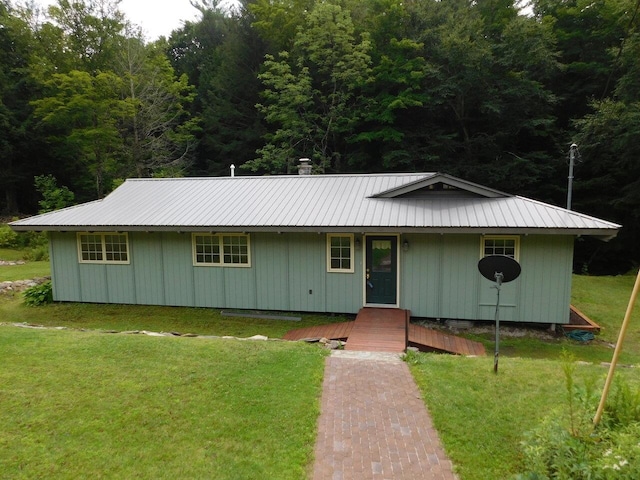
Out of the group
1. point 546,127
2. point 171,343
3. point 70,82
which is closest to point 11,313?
point 171,343

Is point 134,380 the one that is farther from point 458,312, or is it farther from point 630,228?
point 630,228

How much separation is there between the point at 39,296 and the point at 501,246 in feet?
42.1

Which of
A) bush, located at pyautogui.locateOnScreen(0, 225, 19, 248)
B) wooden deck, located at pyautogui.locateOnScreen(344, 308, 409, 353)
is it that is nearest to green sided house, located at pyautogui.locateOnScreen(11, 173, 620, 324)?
wooden deck, located at pyautogui.locateOnScreen(344, 308, 409, 353)

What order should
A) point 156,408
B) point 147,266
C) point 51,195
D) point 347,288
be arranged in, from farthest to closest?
1. point 51,195
2. point 147,266
3. point 347,288
4. point 156,408

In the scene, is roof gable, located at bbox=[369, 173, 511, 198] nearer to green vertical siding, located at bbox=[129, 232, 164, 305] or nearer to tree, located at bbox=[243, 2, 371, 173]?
green vertical siding, located at bbox=[129, 232, 164, 305]

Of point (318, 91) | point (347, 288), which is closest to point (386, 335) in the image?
point (347, 288)

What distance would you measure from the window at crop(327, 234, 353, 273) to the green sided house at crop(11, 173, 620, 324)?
0.09 feet

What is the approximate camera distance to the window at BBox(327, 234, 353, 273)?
1016 cm

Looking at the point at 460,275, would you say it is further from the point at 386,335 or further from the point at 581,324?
the point at 581,324

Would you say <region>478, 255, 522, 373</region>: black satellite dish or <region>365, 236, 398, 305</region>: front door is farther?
<region>365, 236, 398, 305</region>: front door

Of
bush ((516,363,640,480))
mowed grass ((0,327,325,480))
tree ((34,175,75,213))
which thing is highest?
tree ((34,175,75,213))

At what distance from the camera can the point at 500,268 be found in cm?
569

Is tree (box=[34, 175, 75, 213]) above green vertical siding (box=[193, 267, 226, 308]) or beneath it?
above

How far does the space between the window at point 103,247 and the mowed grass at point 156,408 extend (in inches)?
176
